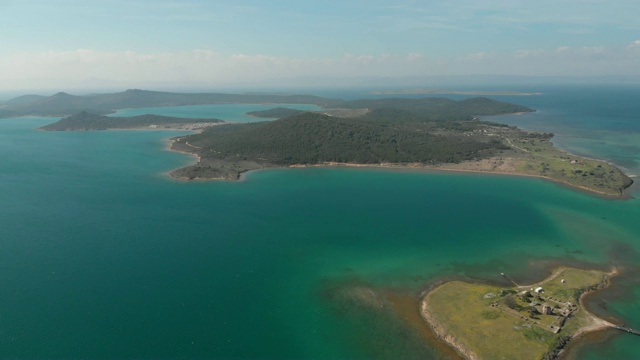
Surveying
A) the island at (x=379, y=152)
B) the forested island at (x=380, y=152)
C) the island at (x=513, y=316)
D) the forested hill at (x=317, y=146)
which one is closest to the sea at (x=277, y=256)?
the island at (x=513, y=316)

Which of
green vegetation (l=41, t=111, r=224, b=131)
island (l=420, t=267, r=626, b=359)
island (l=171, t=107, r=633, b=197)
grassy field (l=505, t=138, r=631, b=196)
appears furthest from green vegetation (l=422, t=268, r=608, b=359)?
green vegetation (l=41, t=111, r=224, b=131)

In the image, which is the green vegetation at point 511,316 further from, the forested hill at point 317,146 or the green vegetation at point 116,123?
the green vegetation at point 116,123

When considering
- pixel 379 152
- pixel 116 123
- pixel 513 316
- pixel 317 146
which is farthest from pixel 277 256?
pixel 116 123

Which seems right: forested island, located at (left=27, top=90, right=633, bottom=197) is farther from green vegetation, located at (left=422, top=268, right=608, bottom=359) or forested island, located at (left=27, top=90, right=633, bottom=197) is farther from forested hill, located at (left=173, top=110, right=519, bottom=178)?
green vegetation, located at (left=422, top=268, right=608, bottom=359)

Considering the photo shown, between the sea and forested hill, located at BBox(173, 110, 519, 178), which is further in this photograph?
forested hill, located at BBox(173, 110, 519, 178)

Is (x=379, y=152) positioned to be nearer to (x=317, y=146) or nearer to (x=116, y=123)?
(x=317, y=146)

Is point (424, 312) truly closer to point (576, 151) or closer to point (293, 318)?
point (293, 318)
